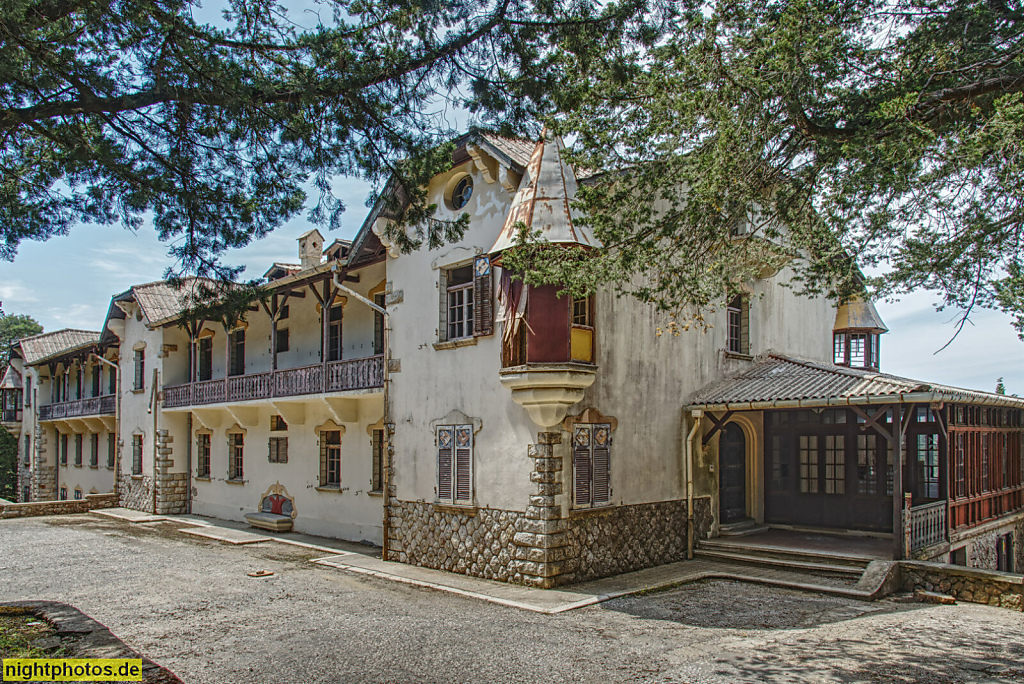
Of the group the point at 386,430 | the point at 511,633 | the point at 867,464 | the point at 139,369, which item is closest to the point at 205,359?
the point at 139,369

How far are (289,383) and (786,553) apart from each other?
476 inches

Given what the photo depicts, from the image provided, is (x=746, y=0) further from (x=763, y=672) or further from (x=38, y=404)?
(x=38, y=404)

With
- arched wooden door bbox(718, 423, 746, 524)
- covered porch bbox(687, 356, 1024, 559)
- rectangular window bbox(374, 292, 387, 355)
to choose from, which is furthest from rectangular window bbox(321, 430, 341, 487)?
arched wooden door bbox(718, 423, 746, 524)

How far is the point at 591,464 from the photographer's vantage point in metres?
12.5

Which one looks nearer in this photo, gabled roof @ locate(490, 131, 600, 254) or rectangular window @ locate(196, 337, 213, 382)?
gabled roof @ locate(490, 131, 600, 254)

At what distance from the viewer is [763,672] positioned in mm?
7637

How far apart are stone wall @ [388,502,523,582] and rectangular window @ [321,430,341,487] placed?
440cm

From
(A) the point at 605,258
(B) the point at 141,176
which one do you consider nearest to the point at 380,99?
(B) the point at 141,176

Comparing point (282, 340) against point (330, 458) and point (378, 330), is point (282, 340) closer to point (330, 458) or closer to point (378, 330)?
point (330, 458)

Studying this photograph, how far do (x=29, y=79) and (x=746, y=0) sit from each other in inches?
296

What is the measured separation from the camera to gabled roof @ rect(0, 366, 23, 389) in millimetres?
39125

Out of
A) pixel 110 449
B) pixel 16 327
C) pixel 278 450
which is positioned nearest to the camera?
pixel 278 450

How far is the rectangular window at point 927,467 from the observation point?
50.2 feet

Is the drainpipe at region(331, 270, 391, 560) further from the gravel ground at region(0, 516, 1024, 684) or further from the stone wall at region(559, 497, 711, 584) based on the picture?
the stone wall at region(559, 497, 711, 584)
